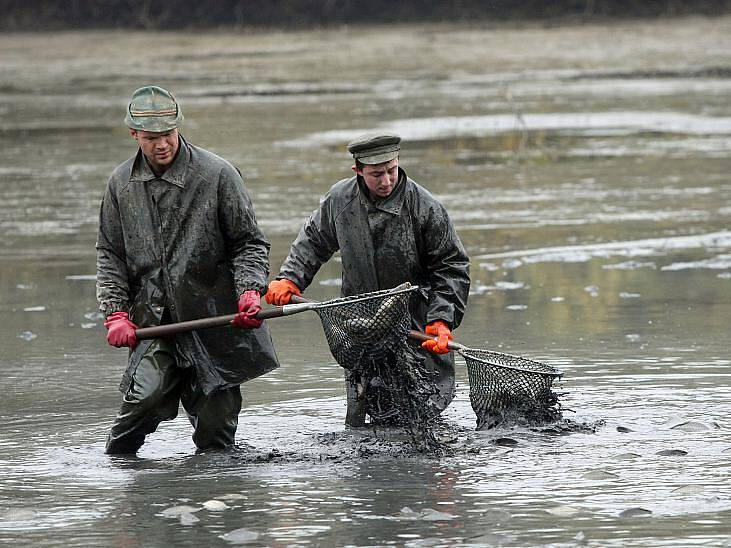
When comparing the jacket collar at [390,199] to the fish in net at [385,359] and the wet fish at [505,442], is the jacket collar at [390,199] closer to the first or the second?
the fish in net at [385,359]

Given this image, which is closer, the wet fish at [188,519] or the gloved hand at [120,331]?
the wet fish at [188,519]

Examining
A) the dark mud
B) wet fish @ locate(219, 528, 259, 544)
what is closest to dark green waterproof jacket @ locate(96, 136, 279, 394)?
the dark mud

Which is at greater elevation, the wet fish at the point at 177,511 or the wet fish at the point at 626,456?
→ the wet fish at the point at 177,511

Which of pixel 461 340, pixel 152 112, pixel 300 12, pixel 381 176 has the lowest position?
pixel 461 340

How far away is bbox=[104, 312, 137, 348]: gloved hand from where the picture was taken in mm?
7164

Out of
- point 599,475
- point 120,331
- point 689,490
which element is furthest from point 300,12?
point 689,490

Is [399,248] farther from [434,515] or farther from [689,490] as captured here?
[689,490]

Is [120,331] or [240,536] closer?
[240,536]

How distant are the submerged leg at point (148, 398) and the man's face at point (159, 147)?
2.63 ft

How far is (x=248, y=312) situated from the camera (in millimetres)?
7090

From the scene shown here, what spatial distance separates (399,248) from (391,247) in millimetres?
37

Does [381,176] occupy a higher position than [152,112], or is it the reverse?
[152,112]

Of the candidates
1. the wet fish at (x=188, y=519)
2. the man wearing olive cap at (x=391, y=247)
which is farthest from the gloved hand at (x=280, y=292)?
the wet fish at (x=188, y=519)

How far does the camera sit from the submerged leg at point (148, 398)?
731cm
